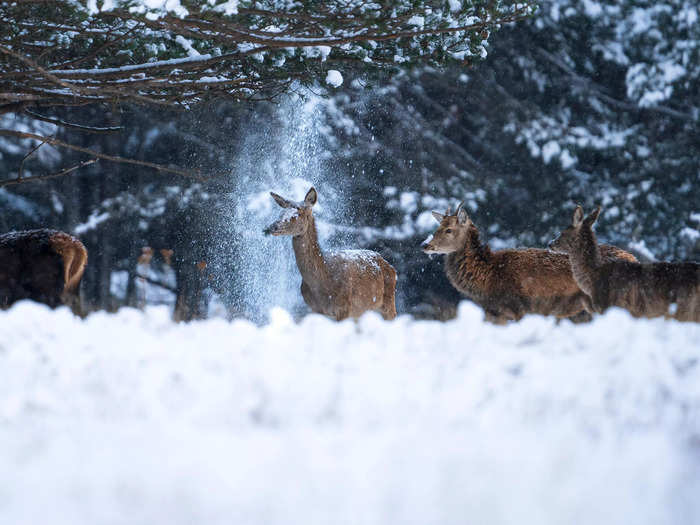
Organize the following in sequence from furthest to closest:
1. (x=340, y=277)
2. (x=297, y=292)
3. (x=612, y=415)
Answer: (x=297, y=292), (x=340, y=277), (x=612, y=415)

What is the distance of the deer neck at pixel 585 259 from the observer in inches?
324

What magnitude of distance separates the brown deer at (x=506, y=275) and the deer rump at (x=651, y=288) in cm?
69

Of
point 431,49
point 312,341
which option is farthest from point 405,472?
point 431,49

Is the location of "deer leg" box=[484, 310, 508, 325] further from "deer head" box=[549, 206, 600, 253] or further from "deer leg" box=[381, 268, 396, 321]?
"deer leg" box=[381, 268, 396, 321]

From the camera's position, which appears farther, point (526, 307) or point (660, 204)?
point (660, 204)

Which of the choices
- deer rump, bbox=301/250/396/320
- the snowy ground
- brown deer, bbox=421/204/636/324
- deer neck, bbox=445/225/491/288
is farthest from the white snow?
the snowy ground

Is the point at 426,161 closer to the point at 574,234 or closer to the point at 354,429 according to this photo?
the point at 574,234

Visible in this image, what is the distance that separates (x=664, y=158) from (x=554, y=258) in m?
8.55

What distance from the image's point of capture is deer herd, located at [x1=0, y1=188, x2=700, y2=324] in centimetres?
818

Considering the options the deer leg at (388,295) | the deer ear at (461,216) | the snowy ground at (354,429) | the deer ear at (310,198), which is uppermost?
the deer ear at (461,216)

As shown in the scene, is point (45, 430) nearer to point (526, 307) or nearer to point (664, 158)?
point (526, 307)

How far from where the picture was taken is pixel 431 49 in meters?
7.71

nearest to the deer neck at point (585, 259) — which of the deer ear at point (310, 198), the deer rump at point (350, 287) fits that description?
the deer rump at point (350, 287)

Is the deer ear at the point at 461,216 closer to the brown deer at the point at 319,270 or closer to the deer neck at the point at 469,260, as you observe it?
the deer neck at the point at 469,260
